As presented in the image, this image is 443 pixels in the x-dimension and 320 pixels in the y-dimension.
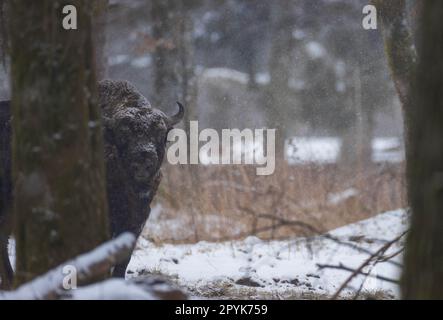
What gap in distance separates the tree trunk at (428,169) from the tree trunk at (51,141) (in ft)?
6.22

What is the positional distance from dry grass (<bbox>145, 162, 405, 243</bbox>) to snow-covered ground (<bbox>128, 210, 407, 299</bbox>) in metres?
0.73

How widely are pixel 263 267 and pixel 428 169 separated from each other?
489 cm

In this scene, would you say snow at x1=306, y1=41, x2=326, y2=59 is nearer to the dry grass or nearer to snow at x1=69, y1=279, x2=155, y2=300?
the dry grass

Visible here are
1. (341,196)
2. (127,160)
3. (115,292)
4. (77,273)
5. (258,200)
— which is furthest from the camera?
(341,196)

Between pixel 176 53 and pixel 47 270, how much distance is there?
1504 cm

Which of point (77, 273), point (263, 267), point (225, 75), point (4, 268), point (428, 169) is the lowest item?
point (263, 267)

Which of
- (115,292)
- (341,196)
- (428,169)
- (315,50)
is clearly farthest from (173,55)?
(428,169)

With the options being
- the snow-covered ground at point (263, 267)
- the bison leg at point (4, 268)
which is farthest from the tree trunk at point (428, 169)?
the bison leg at point (4, 268)

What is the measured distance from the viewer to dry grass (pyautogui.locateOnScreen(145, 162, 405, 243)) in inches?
420

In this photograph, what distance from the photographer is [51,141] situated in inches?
154

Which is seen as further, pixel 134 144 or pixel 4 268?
pixel 134 144

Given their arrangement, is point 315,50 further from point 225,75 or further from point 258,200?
point 258,200

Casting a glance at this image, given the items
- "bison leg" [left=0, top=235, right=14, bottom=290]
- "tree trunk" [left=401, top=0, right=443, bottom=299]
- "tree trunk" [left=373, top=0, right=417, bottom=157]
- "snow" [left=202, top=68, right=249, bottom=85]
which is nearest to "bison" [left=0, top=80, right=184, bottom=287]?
"bison leg" [left=0, top=235, right=14, bottom=290]
